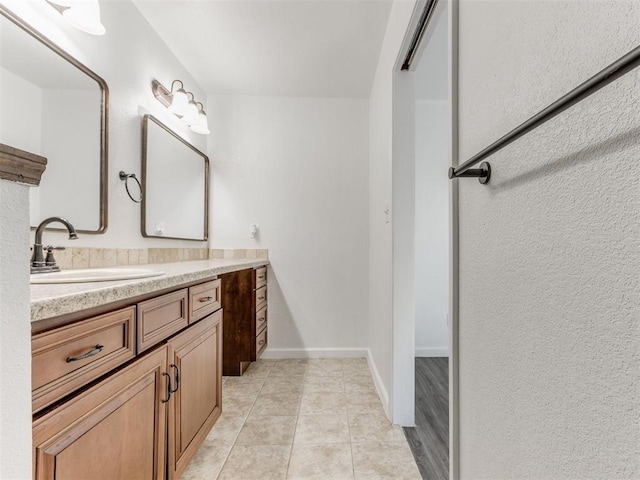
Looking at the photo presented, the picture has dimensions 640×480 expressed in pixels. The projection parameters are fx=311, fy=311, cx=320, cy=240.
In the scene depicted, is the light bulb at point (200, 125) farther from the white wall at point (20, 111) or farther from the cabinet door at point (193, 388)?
the cabinet door at point (193, 388)

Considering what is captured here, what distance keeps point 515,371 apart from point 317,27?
7.00 feet

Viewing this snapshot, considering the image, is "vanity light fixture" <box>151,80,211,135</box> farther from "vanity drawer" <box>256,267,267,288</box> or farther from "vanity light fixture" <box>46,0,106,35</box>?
"vanity drawer" <box>256,267,267,288</box>

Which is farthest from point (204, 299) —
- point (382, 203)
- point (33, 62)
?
point (382, 203)

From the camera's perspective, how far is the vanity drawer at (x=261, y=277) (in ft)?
8.13

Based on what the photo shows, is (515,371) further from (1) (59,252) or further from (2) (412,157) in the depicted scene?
(1) (59,252)

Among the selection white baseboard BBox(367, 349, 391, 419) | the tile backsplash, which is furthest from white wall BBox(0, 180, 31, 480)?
white baseboard BBox(367, 349, 391, 419)

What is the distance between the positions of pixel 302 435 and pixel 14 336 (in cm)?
150

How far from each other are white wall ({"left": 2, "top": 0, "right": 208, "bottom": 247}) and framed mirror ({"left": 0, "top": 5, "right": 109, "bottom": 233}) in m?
0.06

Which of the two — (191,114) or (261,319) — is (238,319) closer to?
(261,319)

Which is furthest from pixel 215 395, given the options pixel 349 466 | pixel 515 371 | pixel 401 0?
pixel 401 0

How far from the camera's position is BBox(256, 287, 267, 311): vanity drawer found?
2.45m

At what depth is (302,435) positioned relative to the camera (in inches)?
63.7

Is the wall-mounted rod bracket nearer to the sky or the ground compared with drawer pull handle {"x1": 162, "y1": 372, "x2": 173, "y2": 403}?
nearer to the sky

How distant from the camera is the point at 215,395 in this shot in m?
1.55
